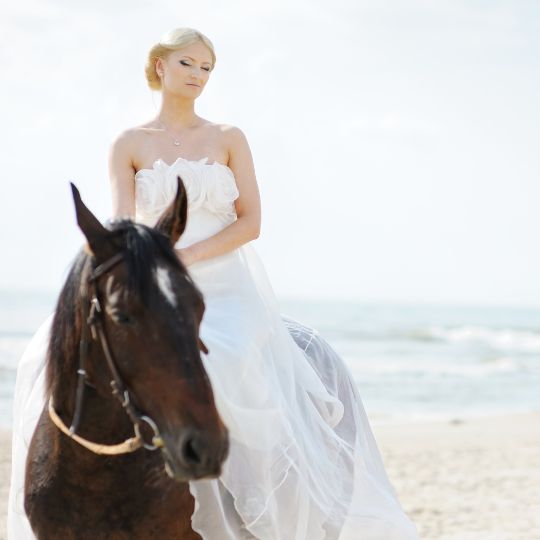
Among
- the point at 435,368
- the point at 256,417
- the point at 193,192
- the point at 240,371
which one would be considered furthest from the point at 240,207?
the point at 435,368

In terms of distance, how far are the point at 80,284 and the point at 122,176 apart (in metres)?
1.01

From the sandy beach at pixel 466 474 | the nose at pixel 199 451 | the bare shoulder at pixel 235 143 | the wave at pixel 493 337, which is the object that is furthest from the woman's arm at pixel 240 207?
the wave at pixel 493 337

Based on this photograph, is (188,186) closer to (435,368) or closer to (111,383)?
(111,383)

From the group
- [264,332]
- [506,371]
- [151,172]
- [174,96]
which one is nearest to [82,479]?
[264,332]

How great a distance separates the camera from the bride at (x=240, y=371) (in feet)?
11.0

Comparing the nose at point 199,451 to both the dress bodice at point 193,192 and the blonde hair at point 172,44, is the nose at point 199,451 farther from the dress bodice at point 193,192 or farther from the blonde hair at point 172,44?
the blonde hair at point 172,44

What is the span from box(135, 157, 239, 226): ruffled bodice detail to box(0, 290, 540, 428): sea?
2623mm

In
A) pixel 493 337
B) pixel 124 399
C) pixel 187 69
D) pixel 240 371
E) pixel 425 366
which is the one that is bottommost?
pixel 493 337

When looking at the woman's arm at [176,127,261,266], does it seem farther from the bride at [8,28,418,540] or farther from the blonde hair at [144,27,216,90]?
the blonde hair at [144,27,216,90]

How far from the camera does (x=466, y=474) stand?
10133 mm

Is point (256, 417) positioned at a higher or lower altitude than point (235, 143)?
lower

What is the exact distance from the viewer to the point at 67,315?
9.39 ft

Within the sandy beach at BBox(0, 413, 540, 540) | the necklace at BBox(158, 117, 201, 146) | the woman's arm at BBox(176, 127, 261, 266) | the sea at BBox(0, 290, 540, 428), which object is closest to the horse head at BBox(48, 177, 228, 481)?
the woman's arm at BBox(176, 127, 261, 266)

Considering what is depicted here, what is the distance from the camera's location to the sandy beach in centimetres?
753
